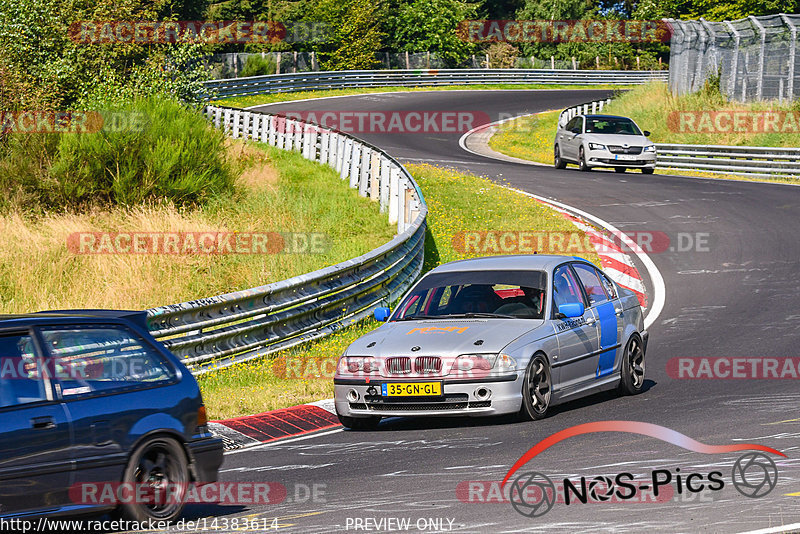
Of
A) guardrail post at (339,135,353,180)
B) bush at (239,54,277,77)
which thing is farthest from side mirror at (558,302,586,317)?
bush at (239,54,277,77)

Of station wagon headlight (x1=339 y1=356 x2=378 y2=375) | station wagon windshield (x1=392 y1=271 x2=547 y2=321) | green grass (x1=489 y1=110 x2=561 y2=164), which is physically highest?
station wagon windshield (x1=392 y1=271 x2=547 y2=321)

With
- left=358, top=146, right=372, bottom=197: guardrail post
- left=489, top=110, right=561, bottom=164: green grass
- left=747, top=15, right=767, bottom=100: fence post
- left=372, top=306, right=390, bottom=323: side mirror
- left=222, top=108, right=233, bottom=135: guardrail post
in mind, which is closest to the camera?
left=372, top=306, right=390, bottom=323: side mirror

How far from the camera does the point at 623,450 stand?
28.2 ft

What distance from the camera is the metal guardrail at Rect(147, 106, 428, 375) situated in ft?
41.0

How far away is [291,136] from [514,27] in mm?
60113

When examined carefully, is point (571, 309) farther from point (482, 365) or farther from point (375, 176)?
point (375, 176)

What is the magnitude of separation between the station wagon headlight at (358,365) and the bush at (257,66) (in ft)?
175

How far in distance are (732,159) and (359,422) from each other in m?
25.4

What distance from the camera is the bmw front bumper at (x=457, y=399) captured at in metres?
9.91

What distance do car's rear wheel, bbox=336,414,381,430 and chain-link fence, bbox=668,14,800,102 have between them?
94.8ft

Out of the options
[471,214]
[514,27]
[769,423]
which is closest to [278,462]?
[769,423]

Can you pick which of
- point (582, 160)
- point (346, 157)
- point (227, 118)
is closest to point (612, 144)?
point (582, 160)

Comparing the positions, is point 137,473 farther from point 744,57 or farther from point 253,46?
point 253,46

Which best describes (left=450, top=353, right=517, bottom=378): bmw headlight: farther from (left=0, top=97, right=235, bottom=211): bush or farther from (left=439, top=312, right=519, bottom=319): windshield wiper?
(left=0, top=97, right=235, bottom=211): bush
